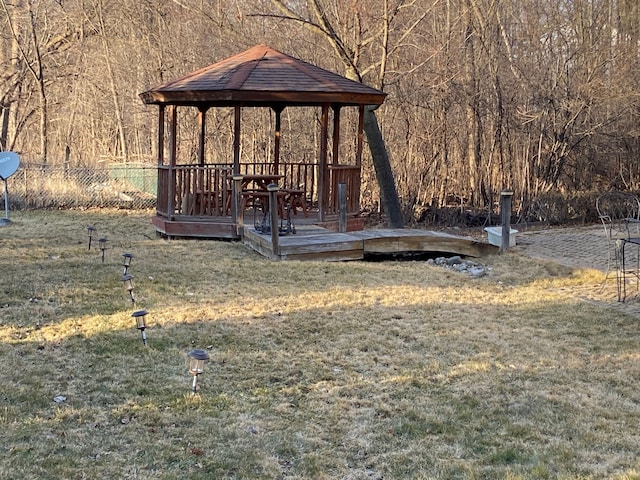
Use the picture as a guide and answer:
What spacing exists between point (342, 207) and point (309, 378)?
6.13 meters

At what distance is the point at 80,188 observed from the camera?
15.5 metres

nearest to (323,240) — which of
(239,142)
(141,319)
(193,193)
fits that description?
(239,142)

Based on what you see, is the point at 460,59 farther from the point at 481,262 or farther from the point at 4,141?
the point at 4,141

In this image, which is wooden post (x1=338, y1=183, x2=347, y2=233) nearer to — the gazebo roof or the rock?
the gazebo roof

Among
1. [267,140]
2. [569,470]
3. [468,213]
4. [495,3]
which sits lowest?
[569,470]

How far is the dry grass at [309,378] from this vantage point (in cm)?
365

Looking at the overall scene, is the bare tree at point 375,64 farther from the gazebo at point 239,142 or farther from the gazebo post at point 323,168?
the gazebo post at point 323,168

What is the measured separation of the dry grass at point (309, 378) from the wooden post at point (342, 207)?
97.6 inches

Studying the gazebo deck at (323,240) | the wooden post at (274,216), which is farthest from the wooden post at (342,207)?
the wooden post at (274,216)

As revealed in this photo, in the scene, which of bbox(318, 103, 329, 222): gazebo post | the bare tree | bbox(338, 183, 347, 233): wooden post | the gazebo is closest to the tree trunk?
the bare tree

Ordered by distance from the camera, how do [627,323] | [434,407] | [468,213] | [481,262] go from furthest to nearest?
1. [468,213]
2. [481,262]
3. [627,323]
4. [434,407]

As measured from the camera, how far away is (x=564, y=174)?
15516mm

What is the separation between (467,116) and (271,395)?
1198 centimetres

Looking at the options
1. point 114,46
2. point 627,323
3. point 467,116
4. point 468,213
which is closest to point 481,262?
point 627,323
